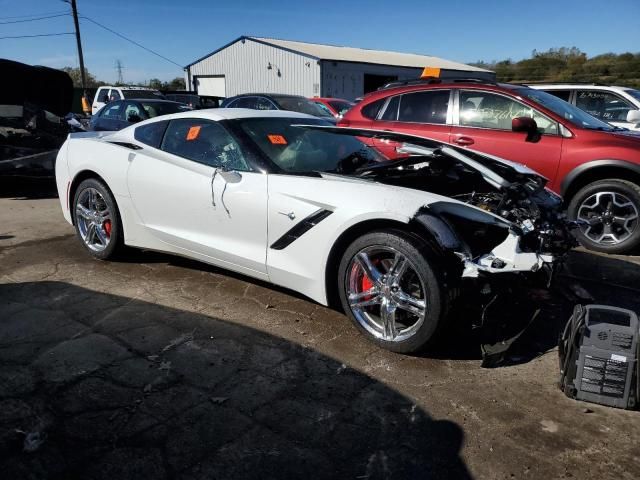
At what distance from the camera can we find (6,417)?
2426 millimetres

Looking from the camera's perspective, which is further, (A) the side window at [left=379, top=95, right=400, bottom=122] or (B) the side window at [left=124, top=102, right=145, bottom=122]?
(B) the side window at [left=124, top=102, right=145, bottom=122]

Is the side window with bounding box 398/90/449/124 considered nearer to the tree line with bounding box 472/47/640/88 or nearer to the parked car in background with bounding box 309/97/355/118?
the parked car in background with bounding box 309/97/355/118

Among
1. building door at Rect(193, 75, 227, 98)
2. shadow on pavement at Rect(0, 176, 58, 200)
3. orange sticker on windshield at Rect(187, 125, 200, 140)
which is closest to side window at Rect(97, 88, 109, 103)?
shadow on pavement at Rect(0, 176, 58, 200)

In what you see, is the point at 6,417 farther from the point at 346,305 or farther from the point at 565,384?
the point at 565,384

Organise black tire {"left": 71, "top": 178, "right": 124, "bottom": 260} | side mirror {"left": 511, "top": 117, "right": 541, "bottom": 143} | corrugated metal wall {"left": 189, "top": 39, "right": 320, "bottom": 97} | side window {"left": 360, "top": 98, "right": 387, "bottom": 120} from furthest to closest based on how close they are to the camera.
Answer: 1. corrugated metal wall {"left": 189, "top": 39, "right": 320, "bottom": 97}
2. side window {"left": 360, "top": 98, "right": 387, "bottom": 120}
3. side mirror {"left": 511, "top": 117, "right": 541, "bottom": 143}
4. black tire {"left": 71, "top": 178, "right": 124, "bottom": 260}

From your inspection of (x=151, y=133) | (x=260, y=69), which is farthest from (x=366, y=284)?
(x=260, y=69)

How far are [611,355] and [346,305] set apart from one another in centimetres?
148

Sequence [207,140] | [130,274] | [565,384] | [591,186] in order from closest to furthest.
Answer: [565,384]
[207,140]
[130,274]
[591,186]

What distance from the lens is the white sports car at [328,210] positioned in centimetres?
293

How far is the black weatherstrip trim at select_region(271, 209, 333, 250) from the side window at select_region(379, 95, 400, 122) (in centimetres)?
344

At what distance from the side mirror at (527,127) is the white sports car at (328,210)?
146 centimetres

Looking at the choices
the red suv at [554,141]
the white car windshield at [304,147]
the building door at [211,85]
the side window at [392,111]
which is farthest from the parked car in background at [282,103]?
the building door at [211,85]

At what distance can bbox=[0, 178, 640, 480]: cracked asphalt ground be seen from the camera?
216cm

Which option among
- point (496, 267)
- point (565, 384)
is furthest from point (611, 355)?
point (496, 267)
